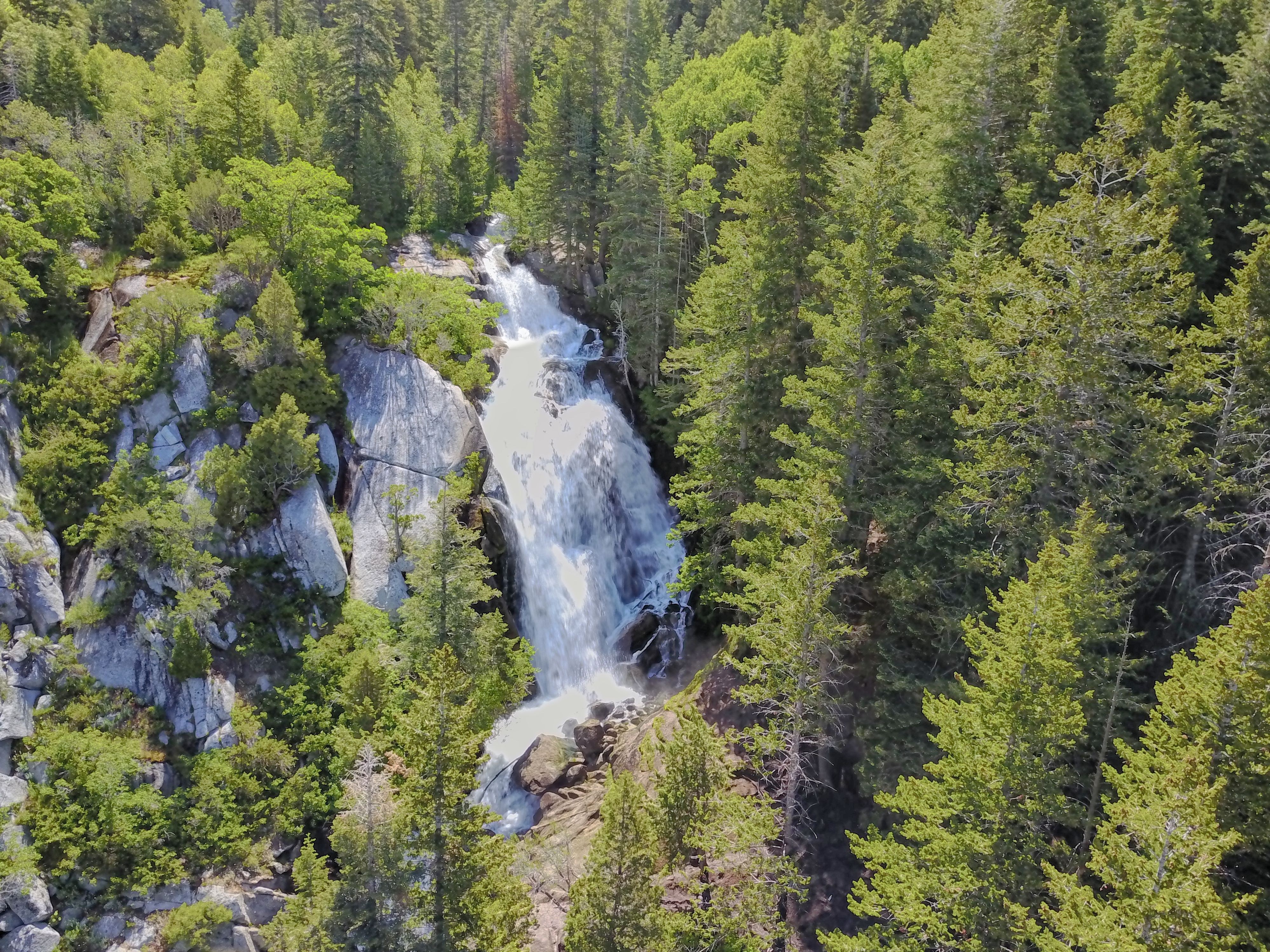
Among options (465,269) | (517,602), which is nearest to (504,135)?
(465,269)

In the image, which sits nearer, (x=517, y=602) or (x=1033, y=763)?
(x=1033, y=763)

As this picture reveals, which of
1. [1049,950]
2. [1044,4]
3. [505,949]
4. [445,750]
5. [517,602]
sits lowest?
[517,602]

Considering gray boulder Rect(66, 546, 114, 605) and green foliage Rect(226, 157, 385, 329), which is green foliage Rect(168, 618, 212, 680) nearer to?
gray boulder Rect(66, 546, 114, 605)

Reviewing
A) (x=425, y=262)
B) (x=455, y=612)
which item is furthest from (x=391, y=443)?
(x=425, y=262)

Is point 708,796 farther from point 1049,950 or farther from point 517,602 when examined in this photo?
point 517,602

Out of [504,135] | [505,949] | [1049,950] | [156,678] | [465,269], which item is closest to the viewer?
[1049,950]

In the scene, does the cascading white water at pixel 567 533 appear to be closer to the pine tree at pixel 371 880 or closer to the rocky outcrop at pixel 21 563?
the pine tree at pixel 371 880

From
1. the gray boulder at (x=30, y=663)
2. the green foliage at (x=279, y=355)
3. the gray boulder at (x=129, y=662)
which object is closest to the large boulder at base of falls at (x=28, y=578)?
the gray boulder at (x=30, y=663)
